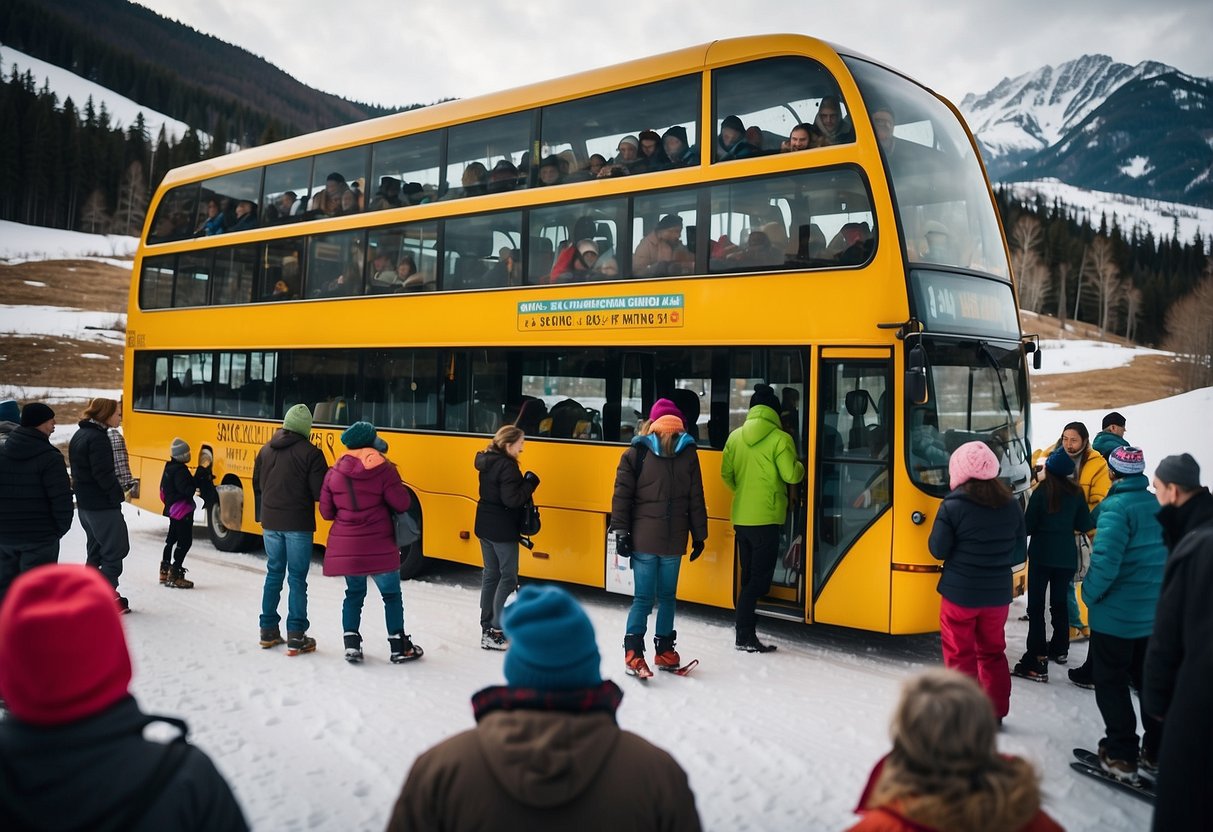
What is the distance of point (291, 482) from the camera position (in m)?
7.00

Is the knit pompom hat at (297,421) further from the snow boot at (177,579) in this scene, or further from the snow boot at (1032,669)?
the snow boot at (1032,669)

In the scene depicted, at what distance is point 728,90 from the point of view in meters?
7.70

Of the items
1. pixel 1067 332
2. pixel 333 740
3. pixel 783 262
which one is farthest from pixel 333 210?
pixel 1067 332

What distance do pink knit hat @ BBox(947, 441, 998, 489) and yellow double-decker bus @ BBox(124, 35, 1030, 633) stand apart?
0.96 m

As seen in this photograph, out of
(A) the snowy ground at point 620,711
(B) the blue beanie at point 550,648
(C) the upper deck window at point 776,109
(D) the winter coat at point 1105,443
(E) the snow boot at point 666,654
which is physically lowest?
(A) the snowy ground at point 620,711

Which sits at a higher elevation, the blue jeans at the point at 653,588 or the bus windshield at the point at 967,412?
the bus windshield at the point at 967,412

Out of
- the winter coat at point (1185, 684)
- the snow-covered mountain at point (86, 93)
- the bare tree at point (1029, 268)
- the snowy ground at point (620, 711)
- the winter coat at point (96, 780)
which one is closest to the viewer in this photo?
the winter coat at point (96, 780)

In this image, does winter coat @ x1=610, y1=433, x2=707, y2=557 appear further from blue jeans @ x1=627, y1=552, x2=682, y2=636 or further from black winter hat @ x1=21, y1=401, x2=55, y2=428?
black winter hat @ x1=21, y1=401, x2=55, y2=428

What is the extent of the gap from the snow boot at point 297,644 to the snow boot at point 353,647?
439 mm

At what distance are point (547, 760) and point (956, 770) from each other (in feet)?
3.02

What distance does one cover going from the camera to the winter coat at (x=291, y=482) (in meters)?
7.01

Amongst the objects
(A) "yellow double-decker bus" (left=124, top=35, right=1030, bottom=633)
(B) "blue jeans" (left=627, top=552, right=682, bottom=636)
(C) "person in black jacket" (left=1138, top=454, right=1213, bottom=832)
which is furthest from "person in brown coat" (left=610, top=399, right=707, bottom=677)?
(C) "person in black jacket" (left=1138, top=454, right=1213, bottom=832)

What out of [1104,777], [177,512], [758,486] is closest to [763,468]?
[758,486]

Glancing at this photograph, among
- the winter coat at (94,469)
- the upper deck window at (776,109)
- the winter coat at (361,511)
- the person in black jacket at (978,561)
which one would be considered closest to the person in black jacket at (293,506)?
the winter coat at (361,511)
